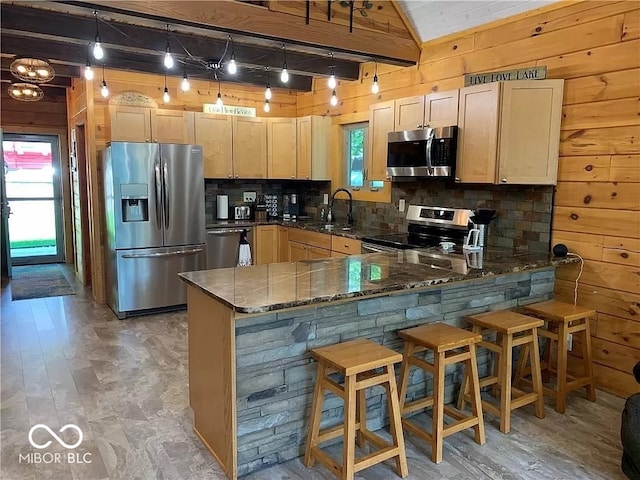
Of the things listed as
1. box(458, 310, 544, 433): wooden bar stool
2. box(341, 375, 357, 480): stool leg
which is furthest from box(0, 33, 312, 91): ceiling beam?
box(458, 310, 544, 433): wooden bar stool

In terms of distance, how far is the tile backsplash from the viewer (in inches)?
139

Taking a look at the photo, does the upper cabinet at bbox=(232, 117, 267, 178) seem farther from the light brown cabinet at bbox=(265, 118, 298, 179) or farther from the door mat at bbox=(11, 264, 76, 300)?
the door mat at bbox=(11, 264, 76, 300)

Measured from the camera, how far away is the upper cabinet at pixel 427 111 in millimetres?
3711

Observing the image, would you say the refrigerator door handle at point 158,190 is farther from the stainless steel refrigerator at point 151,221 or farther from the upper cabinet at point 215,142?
the upper cabinet at point 215,142

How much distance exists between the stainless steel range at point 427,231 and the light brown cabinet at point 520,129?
0.62m

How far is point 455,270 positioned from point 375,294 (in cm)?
71

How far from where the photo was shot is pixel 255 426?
7.63 feet

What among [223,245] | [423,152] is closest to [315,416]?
[423,152]

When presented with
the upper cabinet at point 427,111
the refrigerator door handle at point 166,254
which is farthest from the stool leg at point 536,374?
the refrigerator door handle at point 166,254

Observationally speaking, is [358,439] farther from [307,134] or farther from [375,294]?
[307,134]

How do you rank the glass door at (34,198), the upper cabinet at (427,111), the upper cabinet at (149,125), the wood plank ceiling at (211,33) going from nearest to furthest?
the wood plank ceiling at (211,33) → the upper cabinet at (427,111) → the upper cabinet at (149,125) → the glass door at (34,198)

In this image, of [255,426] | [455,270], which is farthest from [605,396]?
[255,426]

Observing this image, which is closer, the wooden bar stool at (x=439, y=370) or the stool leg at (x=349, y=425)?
the stool leg at (x=349, y=425)

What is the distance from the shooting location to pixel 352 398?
213 cm
